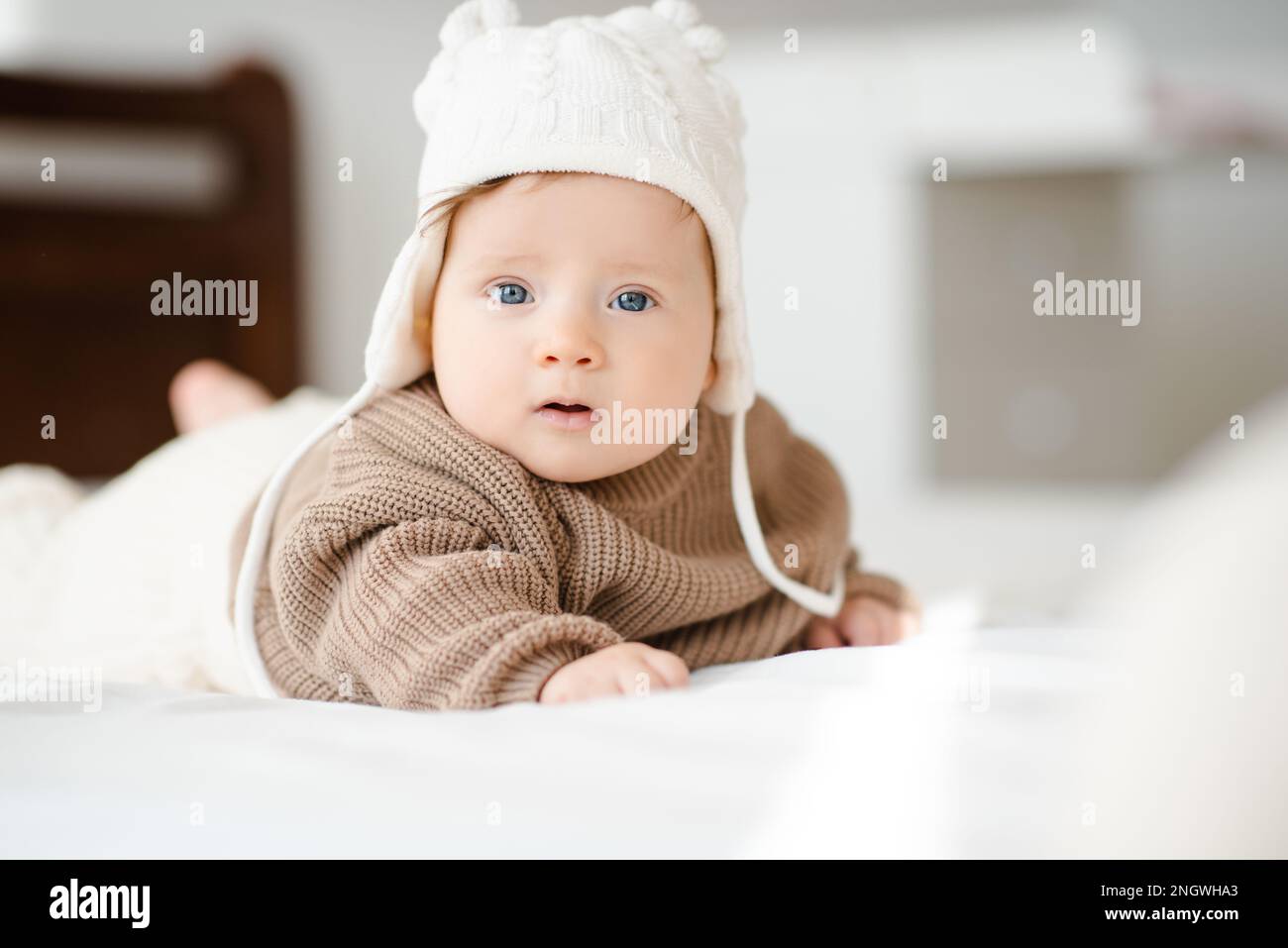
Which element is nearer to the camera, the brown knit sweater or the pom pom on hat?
the brown knit sweater

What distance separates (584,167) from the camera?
843 millimetres

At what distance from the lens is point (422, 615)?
2.49ft

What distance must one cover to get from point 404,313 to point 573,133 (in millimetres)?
183

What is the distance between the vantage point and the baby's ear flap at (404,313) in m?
0.90

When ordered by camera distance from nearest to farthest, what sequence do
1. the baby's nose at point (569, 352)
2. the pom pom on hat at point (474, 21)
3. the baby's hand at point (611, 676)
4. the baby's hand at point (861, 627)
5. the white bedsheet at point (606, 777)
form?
the white bedsheet at point (606, 777) < the baby's hand at point (611, 676) < the baby's nose at point (569, 352) < the pom pom on hat at point (474, 21) < the baby's hand at point (861, 627)

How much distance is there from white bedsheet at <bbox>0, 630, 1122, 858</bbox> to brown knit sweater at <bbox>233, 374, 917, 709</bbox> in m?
Answer: 0.06

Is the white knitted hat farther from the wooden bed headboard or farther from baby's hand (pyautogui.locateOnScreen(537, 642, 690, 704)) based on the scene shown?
the wooden bed headboard

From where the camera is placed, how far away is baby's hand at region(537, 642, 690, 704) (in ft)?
2.31

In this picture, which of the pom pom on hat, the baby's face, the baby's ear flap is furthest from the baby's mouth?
the pom pom on hat

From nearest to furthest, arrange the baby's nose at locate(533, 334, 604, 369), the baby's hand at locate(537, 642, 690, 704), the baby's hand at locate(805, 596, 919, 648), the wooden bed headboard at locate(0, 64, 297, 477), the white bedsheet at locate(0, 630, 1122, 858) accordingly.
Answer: the white bedsheet at locate(0, 630, 1122, 858) < the baby's hand at locate(537, 642, 690, 704) < the baby's nose at locate(533, 334, 604, 369) < the baby's hand at locate(805, 596, 919, 648) < the wooden bed headboard at locate(0, 64, 297, 477)

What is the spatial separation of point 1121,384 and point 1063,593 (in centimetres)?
212

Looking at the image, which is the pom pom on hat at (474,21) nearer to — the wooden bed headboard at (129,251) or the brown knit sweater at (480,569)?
the brown knit sweater at (480,569)

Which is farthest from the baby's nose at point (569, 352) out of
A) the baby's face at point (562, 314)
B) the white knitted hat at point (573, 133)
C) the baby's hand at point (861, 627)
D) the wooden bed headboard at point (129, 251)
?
the wooden bed headboard at point (129, 251)
